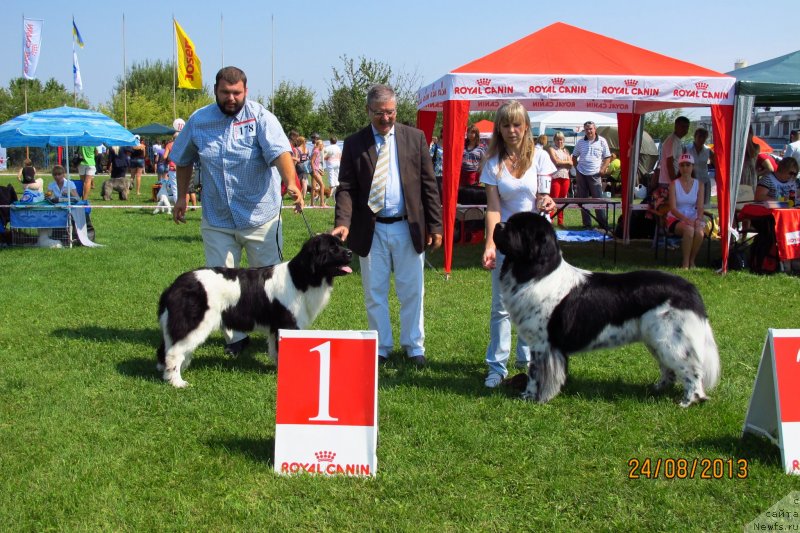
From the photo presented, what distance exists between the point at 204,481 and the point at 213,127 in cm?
275

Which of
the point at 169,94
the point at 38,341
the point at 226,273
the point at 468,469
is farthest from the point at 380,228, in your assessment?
the point at 169,94

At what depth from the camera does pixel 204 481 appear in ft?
11.6

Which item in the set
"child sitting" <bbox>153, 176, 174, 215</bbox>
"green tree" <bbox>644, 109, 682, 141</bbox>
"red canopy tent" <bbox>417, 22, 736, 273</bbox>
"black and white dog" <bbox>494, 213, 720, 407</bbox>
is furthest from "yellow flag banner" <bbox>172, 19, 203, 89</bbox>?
"green tree" <bbox>644, 109, 682, 141</bbox>

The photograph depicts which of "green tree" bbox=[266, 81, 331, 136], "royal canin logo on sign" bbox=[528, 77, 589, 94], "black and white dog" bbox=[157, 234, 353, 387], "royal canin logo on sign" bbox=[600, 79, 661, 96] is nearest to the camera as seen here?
"black and white dog" bbox=[157, 234, 353, 387]

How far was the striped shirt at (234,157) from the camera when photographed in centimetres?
524

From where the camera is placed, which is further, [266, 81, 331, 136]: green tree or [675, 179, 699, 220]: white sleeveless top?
[266, 81, 331, 136]: green tree

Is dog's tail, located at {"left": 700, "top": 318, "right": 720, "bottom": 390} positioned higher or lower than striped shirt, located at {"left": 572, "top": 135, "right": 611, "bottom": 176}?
lower

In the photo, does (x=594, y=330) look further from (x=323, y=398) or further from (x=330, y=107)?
(x=330, y=107)

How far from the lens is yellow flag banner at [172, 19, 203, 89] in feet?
91.7

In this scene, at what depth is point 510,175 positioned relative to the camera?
4758mm

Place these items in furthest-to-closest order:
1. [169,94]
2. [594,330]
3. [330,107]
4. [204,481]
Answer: [169,94]
[330,107]
[594,330]
[204,481]

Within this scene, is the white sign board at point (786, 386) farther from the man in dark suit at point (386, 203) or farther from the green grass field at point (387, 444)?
the man in dark suit at point (386, 203)

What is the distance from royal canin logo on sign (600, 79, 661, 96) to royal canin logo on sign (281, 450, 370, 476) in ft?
23.5
